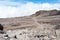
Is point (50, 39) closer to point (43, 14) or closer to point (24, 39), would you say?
point (24, 39)

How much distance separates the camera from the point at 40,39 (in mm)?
14484

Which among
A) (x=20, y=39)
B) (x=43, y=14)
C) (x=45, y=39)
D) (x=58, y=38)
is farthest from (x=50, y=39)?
(x=43, y=14)

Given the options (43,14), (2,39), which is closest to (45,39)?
(2,39)

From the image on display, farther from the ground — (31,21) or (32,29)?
(32,29)

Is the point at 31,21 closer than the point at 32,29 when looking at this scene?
No

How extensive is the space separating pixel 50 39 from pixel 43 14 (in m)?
51.2

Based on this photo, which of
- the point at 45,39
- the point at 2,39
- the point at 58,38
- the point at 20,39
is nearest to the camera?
the point at 2,39

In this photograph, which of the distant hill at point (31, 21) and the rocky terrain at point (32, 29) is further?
the distant hill at point (31, 21)

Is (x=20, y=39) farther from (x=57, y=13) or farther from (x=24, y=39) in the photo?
(x=57, y=13)

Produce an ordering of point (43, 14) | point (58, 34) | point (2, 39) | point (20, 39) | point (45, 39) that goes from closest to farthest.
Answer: point (2, 39) < point (20, 39) < point (45, 39) < point (58, 34) < point (43, 14)

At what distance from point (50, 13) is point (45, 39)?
53.0 meters

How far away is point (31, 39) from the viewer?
14.4m

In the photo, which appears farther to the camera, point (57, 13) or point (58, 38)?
point (57, 13)

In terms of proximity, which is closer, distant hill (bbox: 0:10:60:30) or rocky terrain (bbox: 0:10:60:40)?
rocky terrain (bbox: 0:10:60:40)
